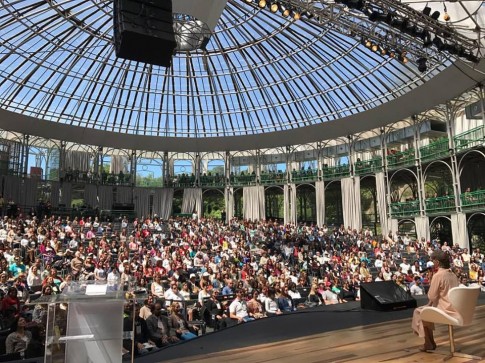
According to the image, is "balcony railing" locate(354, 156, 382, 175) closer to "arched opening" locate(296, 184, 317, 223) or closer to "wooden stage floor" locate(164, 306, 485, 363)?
"arched opening" locate(296, 184, 317, 223)

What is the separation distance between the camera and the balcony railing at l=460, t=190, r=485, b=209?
22.5m

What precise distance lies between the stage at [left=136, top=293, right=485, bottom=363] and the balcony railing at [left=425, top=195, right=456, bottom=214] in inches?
721

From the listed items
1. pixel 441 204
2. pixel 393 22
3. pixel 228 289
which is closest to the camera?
pixel 228 289

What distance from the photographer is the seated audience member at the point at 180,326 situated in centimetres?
820

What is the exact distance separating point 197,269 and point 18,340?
925 cm

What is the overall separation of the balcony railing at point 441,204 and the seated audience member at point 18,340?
2391cm

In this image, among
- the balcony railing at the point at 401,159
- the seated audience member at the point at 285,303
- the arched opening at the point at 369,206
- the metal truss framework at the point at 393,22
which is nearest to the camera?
the seated audience member at the point at 285,303

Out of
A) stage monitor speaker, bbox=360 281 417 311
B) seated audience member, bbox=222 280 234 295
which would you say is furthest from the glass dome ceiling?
stage monitor speaker, bbox=360 281 417 311

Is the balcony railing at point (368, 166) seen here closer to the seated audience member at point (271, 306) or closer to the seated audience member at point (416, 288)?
the seated audience member at point (416, 288)

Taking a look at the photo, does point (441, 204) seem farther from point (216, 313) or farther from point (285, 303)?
point (216, 313)

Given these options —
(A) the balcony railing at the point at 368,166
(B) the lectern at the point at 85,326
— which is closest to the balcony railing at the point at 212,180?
(A) the balcony railing at the point at 368,166

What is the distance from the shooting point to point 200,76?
98.2ft

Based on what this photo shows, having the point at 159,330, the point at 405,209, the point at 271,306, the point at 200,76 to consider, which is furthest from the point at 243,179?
the point at 159,330

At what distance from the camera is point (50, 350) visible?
3535 millimetres
